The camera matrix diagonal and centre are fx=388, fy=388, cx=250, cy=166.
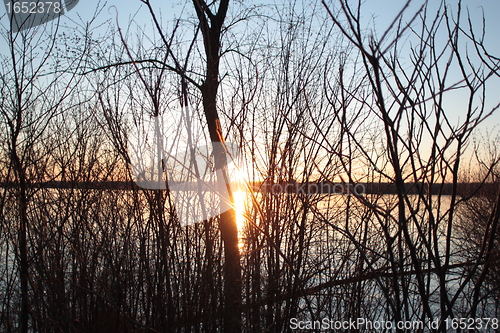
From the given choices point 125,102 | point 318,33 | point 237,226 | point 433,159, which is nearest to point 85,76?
point 125,102

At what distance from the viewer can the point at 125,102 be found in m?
2.41

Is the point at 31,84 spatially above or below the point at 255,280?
above

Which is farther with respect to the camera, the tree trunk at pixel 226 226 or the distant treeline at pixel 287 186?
the tree trunk at pixel 226 226

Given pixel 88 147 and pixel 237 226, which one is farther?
pixel 88 147

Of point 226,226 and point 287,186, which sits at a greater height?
point 287,186

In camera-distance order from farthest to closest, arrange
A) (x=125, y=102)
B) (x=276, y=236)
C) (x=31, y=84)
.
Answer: (x=125, y=102), (x=31, y=84), (x=276, y=236)

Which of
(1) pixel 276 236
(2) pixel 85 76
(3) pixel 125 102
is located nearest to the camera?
(1) pixel 276 236

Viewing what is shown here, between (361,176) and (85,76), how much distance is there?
206cm

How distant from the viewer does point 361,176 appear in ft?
9.42

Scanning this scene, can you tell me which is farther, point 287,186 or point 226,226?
point 226,226

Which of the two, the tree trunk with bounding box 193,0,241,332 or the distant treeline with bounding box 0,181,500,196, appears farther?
the tree trunk with bounding box 193,0,241,332

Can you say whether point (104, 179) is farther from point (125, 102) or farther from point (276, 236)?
point (276, 236)

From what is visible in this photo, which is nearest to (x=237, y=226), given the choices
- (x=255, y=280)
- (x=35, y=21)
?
(x=255, y=280)

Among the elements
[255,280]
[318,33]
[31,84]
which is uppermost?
[318,33]
